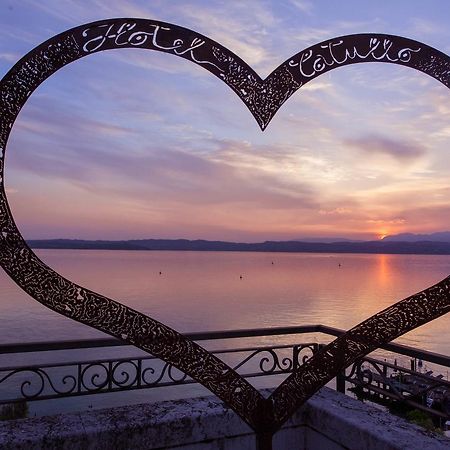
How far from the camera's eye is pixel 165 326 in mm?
2678

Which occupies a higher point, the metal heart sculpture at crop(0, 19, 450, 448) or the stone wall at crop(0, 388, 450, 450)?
the metal heart sculpture at crop(0, 19, 450, 448)

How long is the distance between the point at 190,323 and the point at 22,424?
38161 mm

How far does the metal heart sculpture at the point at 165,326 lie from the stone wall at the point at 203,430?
0.65 metres

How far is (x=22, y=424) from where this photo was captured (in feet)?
10.3

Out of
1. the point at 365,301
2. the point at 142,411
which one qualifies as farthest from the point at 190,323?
the point at 142,411

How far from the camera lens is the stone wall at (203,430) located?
9.84 feet

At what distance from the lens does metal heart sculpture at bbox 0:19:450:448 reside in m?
2.35

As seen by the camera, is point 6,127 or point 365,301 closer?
point 6,127

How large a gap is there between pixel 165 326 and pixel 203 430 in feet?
3.49

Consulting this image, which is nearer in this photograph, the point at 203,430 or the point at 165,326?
the point at 165,326

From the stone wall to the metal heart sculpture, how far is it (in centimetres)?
65

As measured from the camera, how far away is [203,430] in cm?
333

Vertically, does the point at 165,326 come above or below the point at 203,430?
above

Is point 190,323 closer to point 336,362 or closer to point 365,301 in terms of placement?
point 365,301
